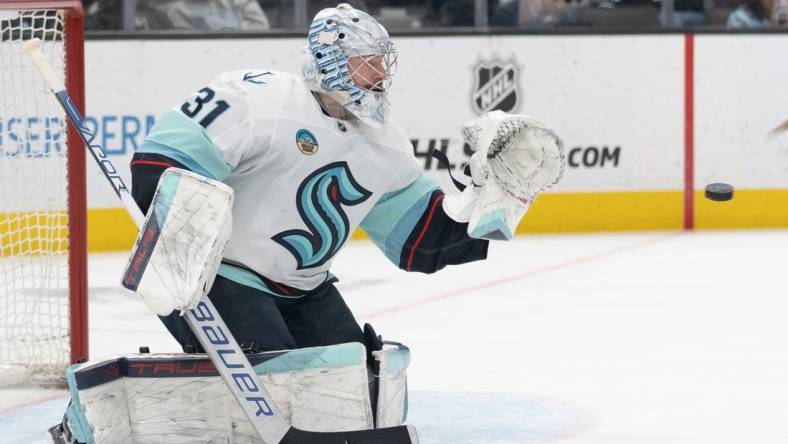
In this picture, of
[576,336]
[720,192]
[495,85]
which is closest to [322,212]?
[720,192]

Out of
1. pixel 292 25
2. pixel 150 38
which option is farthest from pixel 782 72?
pixel 150 38

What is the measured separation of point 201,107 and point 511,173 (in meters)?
0.58

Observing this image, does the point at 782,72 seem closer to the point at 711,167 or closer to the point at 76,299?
the point at 711,167

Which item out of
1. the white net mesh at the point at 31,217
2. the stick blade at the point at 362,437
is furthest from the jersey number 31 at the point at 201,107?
the white net mesh at the point at 31,217

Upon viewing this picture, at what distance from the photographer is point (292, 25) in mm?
6742

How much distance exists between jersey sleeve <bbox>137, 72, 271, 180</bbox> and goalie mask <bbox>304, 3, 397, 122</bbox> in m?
0.15

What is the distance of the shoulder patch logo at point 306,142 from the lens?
282cm

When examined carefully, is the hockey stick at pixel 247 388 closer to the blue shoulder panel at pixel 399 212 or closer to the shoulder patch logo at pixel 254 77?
the shoulder patch logo at pixel 254 77

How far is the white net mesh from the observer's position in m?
4.04

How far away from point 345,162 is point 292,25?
3.92m

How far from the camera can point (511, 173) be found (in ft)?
9.50

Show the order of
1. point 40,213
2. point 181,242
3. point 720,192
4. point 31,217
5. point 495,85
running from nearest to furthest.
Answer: point 181,242 < point 720,192 < point 40,213 < point 31,217 < point 495,85

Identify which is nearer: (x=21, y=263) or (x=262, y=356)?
(x=262, y=356)

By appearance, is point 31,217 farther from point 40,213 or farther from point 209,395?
point 209,395
